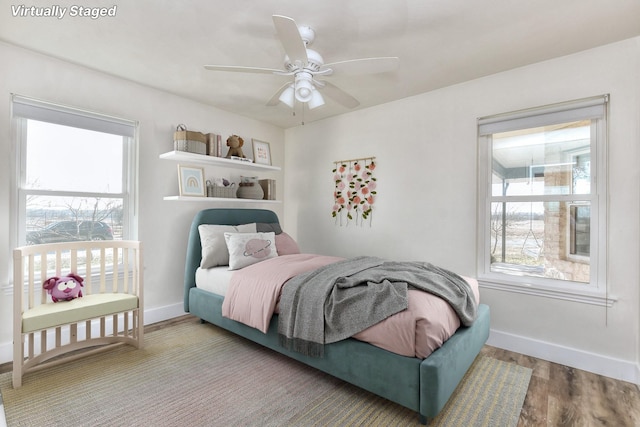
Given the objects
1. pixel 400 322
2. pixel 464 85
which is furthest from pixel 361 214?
pixel 400 322

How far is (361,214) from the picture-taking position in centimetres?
380

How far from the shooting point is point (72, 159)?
109 inches

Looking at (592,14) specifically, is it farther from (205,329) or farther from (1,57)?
(1,57)

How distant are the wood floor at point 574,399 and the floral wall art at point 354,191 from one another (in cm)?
208

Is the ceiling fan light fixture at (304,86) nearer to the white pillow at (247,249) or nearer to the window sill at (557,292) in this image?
the white pillow at (247,249)

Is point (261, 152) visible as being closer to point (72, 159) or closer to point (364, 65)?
point (72, 159)

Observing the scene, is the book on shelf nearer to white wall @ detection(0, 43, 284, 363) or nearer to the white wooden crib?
white wall @ detection(0, 43, 284, 363)

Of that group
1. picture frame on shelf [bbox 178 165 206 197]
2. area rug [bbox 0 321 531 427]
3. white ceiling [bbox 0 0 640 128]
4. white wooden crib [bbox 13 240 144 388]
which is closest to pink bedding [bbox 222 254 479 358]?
area rug [bbox 0 321 531 427]

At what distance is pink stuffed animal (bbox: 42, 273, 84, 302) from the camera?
2.34 m

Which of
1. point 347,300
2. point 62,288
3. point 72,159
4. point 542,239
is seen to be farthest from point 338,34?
point 62,288

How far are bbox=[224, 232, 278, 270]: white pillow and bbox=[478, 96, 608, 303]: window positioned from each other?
211cm

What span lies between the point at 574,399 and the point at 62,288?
3.74 m

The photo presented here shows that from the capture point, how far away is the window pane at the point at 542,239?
253 cm

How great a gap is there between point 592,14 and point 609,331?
89.2 inches
